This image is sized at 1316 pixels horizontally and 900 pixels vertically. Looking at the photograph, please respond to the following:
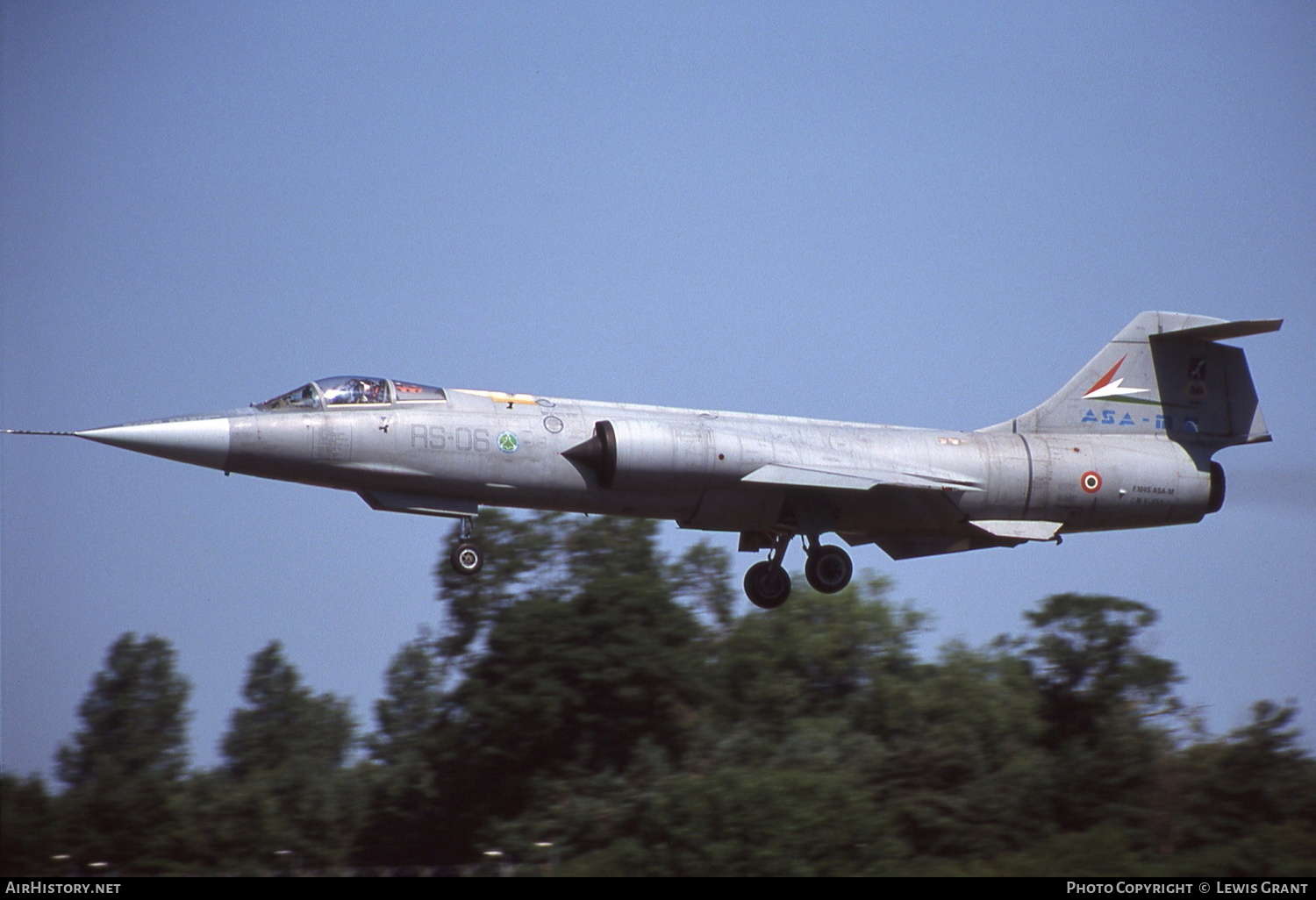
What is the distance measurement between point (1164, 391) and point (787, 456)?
280 inches

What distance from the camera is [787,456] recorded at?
19938 millimetres

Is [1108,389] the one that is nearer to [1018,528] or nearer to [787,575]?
[1018,528]

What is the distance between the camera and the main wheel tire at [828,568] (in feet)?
69.1

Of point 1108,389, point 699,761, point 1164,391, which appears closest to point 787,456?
point 1108,389

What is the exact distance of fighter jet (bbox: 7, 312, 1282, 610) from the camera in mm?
18641

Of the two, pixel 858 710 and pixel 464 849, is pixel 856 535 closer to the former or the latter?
pixel 858 710

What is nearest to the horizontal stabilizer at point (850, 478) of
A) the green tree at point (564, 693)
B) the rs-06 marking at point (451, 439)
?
the rs-06 marking at point (451, 439)

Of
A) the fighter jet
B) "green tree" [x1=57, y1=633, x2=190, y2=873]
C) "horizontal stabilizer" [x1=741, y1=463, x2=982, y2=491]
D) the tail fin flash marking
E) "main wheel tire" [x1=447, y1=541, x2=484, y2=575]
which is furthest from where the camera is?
"green tree" [x1=57, y1=633, x2=190, y2=873]

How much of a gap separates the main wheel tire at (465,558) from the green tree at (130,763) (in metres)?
24.5

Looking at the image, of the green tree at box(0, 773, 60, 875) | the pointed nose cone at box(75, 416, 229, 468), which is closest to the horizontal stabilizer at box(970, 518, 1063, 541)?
the pointed nose cone at box(75, 416, 229, 468)

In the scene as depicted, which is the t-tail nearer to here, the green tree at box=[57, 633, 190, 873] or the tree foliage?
the tree foliage

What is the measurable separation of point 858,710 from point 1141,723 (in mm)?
8499
